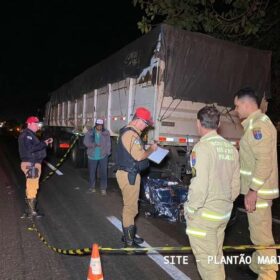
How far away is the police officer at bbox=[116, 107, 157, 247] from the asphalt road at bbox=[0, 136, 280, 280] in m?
0.50

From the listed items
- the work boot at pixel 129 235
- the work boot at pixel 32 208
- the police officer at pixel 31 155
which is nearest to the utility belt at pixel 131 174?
the work boot at pixel 129 235

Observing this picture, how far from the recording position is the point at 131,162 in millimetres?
5379

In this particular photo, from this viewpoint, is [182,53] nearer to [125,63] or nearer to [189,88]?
[189,88]

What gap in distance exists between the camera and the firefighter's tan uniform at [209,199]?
3416mm

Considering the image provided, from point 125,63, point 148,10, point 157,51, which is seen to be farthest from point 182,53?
point 125,63

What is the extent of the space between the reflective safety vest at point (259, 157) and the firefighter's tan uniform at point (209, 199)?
0.61 metres

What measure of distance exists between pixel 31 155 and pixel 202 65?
152 inches

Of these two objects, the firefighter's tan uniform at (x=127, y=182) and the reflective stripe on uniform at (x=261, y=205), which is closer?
the reflective stripe on uniform at (x=261, y=205)

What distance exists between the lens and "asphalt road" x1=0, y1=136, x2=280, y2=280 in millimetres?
4738

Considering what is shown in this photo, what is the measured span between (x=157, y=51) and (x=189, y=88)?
98 cm

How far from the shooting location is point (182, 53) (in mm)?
7961

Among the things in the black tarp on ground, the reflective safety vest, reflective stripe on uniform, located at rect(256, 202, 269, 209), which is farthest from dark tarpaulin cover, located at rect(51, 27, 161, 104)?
reflective stripe on uniform, located at rect(256, 202, 269, 209)

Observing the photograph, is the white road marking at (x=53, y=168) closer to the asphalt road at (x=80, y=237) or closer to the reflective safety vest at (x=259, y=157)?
the asphalt road at (x=80, y=237)

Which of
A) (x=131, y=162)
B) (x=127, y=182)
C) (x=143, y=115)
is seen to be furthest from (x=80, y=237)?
(x=143, y=115)
